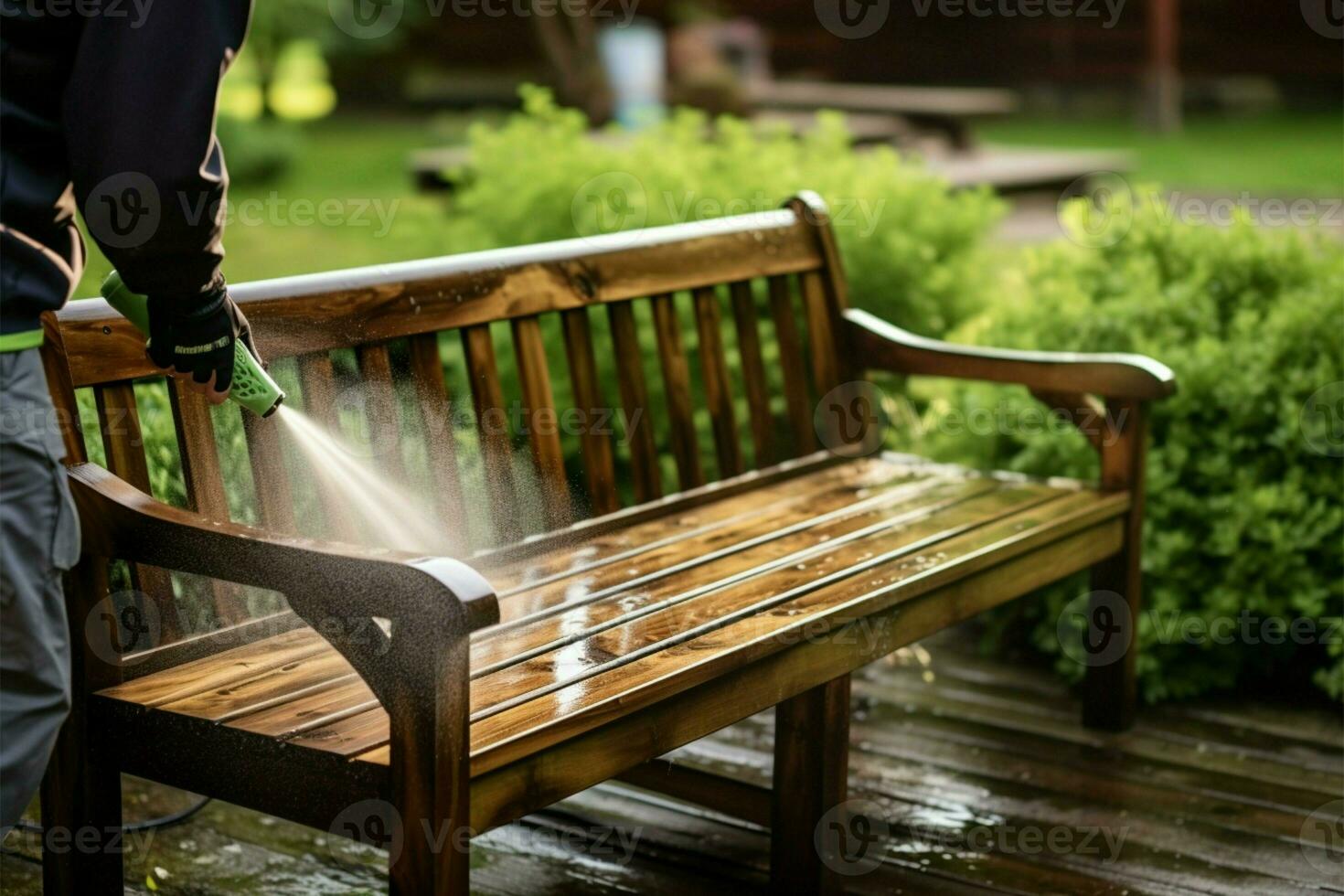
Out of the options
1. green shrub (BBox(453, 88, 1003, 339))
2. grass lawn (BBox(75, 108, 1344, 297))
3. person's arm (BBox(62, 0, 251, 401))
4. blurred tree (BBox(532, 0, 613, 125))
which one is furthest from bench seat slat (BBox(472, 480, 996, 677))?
blurred tree (BBox(532, 0, 613, 125))

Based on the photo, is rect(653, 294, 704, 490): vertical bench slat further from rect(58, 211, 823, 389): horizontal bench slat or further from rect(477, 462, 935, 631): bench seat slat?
rect(477, 462, 935, 631): bench seat slat

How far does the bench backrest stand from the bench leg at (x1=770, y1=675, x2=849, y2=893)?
0.75 metres

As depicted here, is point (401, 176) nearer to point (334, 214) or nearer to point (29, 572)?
point (334, 214)

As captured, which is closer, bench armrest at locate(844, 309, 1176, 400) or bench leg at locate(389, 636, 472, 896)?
bench leg at locate(389, 636, 472, 896)

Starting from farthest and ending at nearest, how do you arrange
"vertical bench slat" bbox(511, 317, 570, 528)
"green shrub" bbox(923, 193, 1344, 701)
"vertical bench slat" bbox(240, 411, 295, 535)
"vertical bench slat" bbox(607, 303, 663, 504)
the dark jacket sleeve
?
"green shrub" bbox(923, 193, 1344, 701) < "vertical bench slat" bbox(607, 303, 663, 504) < "vertical bench slat" bbox(511, 317, 570, 528) < "vertical bench slat" bbox(240, 411, 295, 535) < the dark jacket sleeve

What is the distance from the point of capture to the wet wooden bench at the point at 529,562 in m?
2.28

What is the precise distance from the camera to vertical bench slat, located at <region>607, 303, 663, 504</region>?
147 inches

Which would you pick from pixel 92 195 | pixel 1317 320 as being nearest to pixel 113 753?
pixel 92 195

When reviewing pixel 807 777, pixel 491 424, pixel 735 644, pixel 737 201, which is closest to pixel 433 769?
pixel 735 644

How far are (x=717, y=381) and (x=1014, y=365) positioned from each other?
0.74 metres

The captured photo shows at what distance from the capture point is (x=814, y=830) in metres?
3.12

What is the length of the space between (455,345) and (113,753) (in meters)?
2.99

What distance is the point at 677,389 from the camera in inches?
152

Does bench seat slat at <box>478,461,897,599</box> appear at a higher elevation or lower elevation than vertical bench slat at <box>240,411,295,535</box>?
lower
